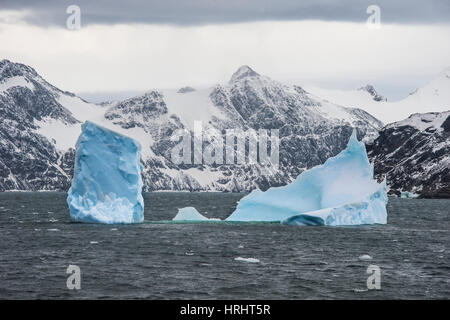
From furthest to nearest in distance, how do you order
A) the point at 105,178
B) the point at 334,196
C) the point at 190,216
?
the point at 190,216, the point at 334,196, the point at 105,178

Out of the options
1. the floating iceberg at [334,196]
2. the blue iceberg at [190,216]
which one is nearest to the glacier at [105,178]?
the blue iceberg at [190,216]

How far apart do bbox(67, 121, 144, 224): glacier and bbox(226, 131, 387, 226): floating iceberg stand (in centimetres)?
1411

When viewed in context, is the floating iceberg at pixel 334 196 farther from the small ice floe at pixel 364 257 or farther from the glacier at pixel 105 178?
the small ice floe at pixel 364 257

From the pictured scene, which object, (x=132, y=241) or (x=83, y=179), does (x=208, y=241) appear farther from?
(x=83, y=179)

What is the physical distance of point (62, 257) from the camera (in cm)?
5503

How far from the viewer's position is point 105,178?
7631 cm

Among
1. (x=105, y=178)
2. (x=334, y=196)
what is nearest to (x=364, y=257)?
(x=334, y=196)

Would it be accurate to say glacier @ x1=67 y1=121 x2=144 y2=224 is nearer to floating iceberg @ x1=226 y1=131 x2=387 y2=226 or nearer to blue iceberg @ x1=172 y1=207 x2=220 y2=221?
blue iceberg @ x1=172 y1=207 x2=220 y2=221

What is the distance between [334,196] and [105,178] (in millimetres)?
21045

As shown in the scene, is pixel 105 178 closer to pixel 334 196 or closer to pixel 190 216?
pixel 190 216

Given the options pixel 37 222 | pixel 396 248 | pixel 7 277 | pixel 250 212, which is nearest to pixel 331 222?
pixel 250 212

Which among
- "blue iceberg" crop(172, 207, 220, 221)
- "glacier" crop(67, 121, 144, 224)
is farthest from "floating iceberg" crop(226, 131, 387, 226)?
"glacier" crop(67, 121, 144, 224)

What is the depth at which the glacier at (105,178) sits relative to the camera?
76.1m
